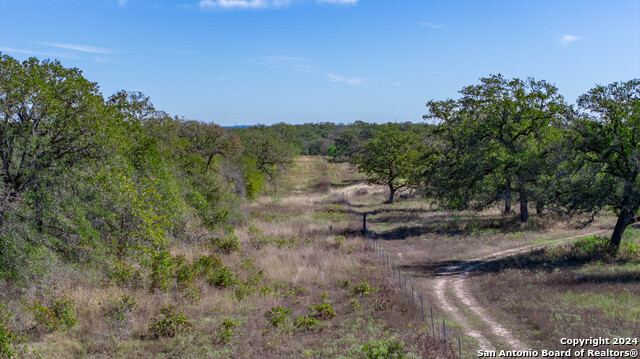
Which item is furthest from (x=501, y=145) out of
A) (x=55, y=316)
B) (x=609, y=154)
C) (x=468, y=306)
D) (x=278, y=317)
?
(x=55, y=316)

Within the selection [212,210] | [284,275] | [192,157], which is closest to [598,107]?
[284,275]

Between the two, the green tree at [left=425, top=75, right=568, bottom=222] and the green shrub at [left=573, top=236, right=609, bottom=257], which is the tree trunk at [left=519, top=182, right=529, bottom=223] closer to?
the green tree at [left=425, top=75, right=568, bottom=222]

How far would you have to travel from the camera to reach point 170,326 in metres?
10.9

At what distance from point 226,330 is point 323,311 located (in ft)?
10.2

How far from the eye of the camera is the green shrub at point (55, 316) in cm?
1060

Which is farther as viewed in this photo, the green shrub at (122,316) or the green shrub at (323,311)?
the green shrub at (323,311)

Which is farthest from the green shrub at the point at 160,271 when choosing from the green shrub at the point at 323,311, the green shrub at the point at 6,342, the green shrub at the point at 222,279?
the green shrub at the point at 323,311

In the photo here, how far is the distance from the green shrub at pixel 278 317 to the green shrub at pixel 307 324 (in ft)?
1.20

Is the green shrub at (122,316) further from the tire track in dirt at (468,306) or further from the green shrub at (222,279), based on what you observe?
the tire track in dirt at (468,306)

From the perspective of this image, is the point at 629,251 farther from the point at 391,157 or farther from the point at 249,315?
the point at 391,157

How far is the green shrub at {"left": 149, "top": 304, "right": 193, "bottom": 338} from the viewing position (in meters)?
10.8

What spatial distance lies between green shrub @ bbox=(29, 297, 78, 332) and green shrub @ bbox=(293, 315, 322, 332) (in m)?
6.08

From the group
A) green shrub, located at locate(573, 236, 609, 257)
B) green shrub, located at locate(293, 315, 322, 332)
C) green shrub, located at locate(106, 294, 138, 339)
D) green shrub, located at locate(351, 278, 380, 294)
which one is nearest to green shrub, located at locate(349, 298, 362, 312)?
green shrub, located at locate(351, 278, 380, 294)

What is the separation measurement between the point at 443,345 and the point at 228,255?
13.5 metres
